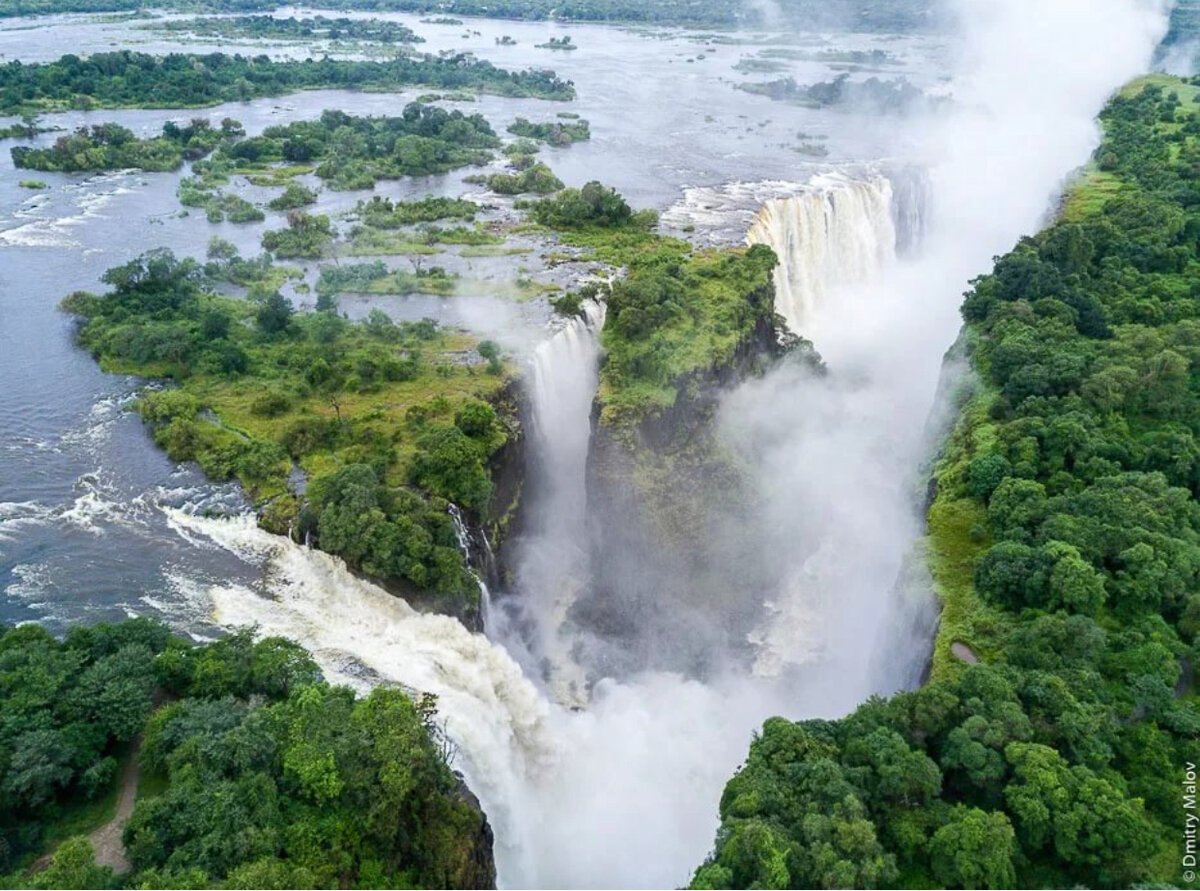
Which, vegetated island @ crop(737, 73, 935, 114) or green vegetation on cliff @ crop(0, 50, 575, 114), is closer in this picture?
green vegetation on cliff @ crop(0, 50, 575, 114)

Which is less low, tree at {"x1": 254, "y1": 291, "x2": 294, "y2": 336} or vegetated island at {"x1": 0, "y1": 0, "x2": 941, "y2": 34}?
vegetated island at {"x1": 0, "y1": 0, "x2": 941, "y2": 34}

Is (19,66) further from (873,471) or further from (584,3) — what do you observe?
(584,3)

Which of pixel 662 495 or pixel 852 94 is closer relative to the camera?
pixel 662 495

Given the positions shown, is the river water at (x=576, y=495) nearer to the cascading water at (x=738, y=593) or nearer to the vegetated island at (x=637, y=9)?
the cascading water at (x=738, y=593)

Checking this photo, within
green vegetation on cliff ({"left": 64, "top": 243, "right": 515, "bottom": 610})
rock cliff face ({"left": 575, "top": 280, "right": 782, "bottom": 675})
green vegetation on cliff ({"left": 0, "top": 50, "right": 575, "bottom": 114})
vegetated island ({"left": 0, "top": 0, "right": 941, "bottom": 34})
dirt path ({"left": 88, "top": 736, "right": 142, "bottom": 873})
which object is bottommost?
rock cliff face ({"left": 575, "top": 280, "right": 782, "bottom": 675})

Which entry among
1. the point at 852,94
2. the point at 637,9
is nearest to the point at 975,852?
the point at 852,94

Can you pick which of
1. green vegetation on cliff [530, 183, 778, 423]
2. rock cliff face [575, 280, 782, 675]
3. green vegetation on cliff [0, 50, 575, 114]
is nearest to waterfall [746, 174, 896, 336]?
green vegetation on cliff [530, 183, 778, 423]

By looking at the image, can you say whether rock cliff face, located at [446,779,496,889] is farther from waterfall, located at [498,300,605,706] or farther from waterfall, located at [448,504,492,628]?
waterfall, located at [498,300,605,706]

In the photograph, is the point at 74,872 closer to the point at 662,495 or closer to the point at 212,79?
the point at 662,495
